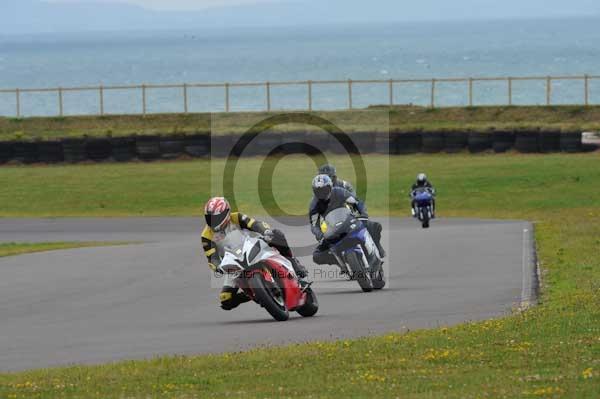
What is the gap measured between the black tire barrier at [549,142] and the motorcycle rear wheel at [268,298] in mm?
32172

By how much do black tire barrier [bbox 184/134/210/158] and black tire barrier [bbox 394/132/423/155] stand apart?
736 cm

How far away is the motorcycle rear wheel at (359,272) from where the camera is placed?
18.3 metres

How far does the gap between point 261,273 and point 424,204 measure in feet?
56.3

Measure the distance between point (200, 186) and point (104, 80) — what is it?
143691mm

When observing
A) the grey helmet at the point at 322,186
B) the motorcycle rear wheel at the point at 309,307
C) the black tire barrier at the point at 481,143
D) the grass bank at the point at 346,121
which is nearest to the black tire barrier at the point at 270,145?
the black tire barrier at the point at 481,143

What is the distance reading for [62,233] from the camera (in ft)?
112

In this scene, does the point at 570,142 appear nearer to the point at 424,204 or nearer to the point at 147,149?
the point at 147,149

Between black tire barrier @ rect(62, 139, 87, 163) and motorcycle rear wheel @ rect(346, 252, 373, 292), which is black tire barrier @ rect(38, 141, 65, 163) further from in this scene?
motorcycle rear wheel @ rect(346, 252, 373, 292)

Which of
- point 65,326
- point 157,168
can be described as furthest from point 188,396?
point 157,168

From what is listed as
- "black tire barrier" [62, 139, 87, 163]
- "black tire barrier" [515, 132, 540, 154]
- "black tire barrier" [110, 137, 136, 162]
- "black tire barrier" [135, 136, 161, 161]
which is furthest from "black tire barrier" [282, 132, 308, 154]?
"black tire barrier" [515, 132, 540, 154]

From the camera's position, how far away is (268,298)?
49.2 feet

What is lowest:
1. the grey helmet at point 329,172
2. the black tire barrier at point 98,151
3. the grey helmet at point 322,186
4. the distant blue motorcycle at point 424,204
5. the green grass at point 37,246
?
the green grass at point 37,246

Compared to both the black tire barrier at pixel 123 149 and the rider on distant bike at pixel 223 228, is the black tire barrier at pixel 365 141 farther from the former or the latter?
the rider on distant bike at pixel 223 228

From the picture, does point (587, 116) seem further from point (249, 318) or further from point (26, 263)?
point (249, 318)
